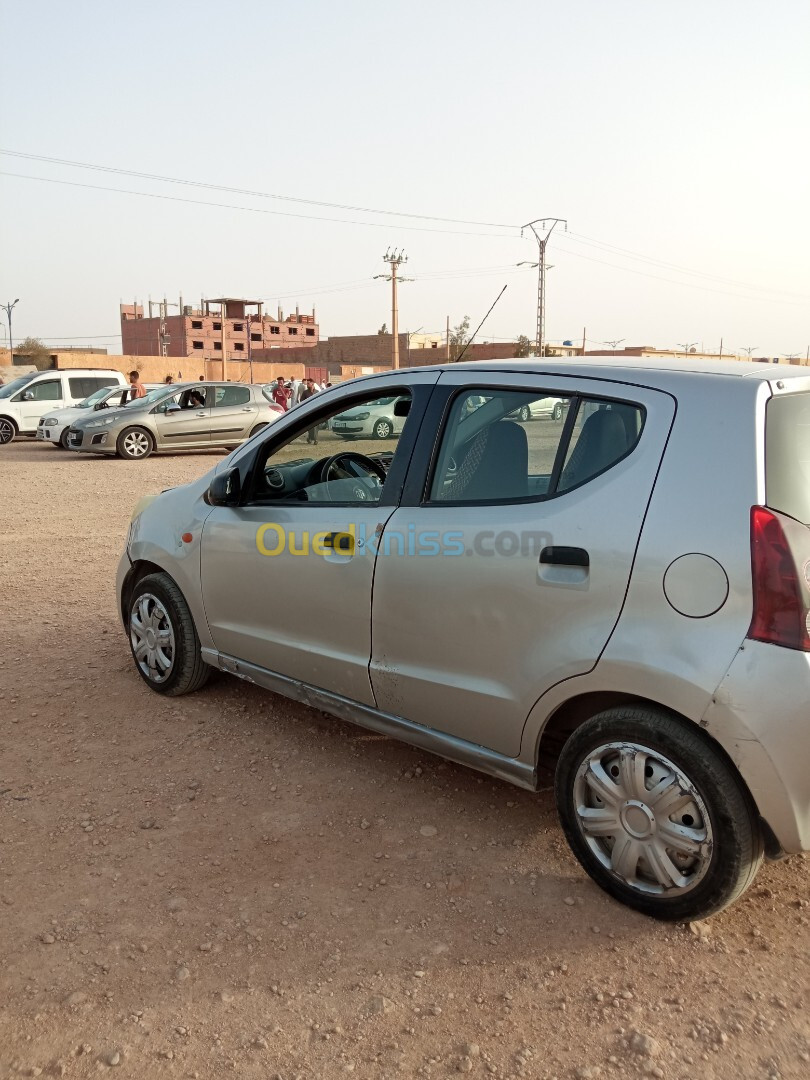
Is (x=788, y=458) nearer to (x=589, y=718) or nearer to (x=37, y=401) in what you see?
(x=589, y=718)

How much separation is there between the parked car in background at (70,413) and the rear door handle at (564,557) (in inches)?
747

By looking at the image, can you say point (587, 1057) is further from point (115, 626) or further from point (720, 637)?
point (115, 626)

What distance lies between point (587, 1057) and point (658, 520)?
1.45 meters

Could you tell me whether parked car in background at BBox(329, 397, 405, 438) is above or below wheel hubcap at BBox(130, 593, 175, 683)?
above

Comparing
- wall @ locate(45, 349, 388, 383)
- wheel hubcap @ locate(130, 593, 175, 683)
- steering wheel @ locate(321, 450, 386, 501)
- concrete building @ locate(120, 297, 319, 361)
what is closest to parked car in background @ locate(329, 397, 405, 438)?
steering wheel @ locate(321, 450, 386, 501)

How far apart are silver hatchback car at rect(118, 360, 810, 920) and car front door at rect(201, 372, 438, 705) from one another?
0.05ft

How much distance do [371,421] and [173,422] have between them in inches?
612

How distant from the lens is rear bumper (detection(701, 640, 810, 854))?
7.62 feet

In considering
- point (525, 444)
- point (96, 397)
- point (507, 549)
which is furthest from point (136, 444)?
point (507, 549)

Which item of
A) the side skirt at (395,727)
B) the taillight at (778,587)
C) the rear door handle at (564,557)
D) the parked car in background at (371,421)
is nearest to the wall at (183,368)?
the parked car in background at (371,421)

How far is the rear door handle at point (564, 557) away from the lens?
8.87ft

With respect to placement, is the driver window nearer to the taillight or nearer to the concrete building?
the taillight

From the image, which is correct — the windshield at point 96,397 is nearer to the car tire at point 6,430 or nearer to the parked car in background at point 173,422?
the car tire at point 6,430

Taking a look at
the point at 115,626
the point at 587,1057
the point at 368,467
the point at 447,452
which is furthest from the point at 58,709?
the point at 587,1057
